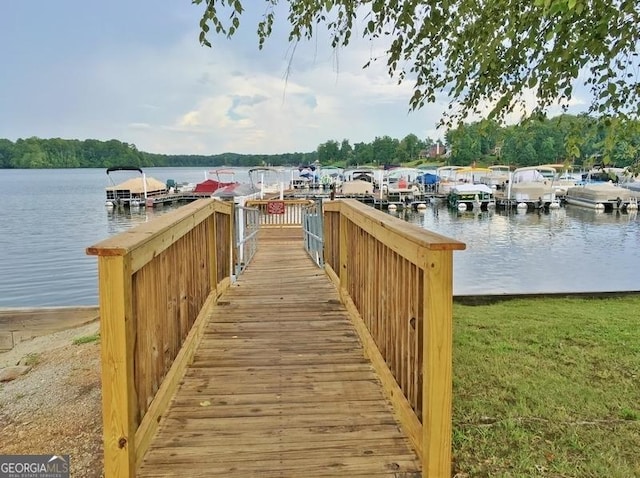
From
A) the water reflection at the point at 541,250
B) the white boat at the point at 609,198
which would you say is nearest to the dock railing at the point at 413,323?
the water reflection at the point at 541,250

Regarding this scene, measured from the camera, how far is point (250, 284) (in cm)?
650

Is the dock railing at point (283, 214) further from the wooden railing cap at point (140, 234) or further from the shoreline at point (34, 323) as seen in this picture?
the wooden railing cap at point (140, 234)

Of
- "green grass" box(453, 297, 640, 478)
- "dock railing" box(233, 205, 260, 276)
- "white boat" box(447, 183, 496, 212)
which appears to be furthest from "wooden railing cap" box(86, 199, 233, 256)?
"white boat" box(447, 183, 496, 212)

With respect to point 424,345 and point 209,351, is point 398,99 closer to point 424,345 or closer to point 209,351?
point 209,351

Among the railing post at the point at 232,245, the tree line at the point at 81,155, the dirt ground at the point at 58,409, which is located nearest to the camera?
the dirt ground at the point at 58,409

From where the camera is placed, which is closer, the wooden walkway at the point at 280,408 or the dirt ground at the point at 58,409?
the wooden walkway at the point at 280,408

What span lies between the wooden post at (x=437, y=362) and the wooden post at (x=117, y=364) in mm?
1288

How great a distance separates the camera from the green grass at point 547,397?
108 inches

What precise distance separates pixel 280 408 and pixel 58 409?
1.87m

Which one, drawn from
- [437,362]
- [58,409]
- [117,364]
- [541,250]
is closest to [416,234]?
[437,362]

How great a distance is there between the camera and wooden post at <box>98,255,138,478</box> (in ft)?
6.73

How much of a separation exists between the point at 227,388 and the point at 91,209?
142 feet

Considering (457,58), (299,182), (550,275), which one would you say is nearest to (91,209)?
(299,182)

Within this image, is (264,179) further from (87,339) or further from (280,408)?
(280,408)
